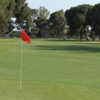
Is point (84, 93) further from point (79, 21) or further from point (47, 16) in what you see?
point (47, 16)

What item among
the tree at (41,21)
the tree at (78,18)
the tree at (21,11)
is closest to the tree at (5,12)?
the tree at (21,11)

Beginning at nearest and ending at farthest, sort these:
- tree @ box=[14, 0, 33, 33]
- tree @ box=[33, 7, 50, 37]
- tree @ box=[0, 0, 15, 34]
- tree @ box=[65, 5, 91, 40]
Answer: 1. tree @ box=[0, 0, 15, 34]
2. tree @ box=[14, 0, 33, 33]
3. tree @ box=[65, 5, 91, 40]
4. tree @ box=[33, 7, 50, 37]

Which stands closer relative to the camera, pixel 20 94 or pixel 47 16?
pixel 20 94

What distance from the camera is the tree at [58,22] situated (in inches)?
4343

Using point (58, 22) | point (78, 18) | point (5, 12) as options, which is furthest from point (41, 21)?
point (5, 12)

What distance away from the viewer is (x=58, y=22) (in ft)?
362

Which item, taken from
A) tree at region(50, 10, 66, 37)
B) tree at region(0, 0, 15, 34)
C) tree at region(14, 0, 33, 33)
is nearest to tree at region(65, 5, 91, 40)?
tree at region(50, 10, 66, 37)

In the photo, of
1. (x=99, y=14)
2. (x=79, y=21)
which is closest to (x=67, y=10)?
(x=79, y=21)

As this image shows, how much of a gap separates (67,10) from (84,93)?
93.0m

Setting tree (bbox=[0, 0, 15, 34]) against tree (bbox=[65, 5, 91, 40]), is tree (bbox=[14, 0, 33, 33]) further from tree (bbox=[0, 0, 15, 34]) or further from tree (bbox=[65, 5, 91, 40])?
tree (bbox=[65, 5, 91, 40])

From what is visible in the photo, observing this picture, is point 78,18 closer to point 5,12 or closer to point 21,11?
point 21,11

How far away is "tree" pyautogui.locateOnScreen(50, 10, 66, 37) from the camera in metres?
110

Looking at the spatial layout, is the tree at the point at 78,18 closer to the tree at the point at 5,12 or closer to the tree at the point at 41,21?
the tree at the point at 41,21

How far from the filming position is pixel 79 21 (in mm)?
88875
